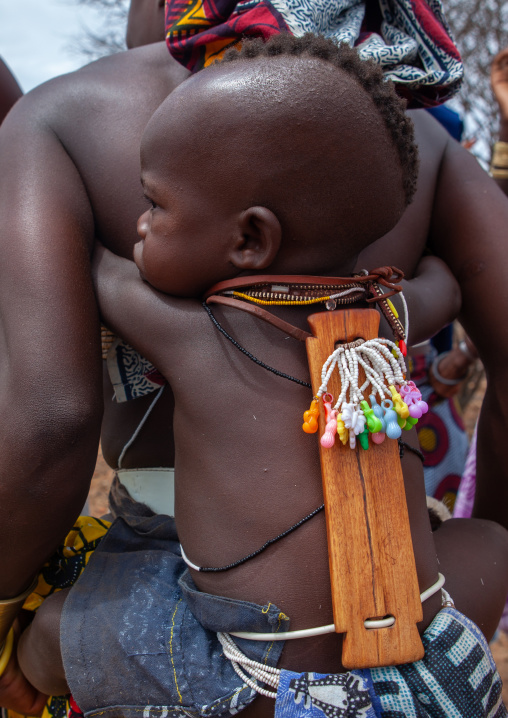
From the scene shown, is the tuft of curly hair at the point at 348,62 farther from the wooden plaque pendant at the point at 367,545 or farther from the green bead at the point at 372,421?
the green bead at the point at 372,421

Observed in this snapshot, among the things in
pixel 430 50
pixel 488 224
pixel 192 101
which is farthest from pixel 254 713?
pixel 430 50

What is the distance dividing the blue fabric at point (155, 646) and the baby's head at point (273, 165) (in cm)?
65

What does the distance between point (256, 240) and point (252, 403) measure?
32 centimetres

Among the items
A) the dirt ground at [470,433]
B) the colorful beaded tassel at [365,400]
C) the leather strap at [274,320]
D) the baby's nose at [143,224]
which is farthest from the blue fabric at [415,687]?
the dirt ground at [470,433]

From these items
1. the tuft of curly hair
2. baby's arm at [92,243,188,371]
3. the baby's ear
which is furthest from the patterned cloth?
the tuft of curly hair

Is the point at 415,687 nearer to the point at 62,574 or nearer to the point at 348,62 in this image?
the point at 62,574

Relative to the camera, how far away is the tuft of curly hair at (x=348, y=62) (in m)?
1.16

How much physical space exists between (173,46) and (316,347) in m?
0.76

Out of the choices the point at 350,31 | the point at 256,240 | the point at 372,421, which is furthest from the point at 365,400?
the point at 350,31

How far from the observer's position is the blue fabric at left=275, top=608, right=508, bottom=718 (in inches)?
44.1

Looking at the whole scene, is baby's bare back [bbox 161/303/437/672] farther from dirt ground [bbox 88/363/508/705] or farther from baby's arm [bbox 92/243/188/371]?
dirt ground [bbox 88/363/508/705]

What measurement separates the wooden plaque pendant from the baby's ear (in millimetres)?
160

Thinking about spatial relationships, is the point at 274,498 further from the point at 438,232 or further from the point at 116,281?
the point at 438,232

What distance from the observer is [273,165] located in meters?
1.16
